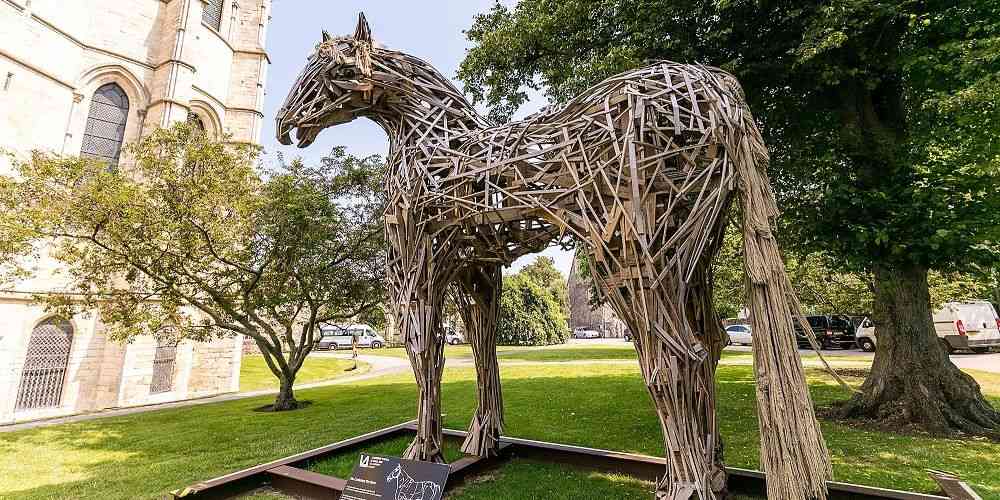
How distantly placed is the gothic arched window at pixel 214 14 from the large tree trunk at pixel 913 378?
29.0 meters

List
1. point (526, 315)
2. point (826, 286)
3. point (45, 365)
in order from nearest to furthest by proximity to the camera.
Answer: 1. point (45, 365)
2. point (826, 286)
3. point (526, 315)

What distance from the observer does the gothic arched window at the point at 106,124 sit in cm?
1786

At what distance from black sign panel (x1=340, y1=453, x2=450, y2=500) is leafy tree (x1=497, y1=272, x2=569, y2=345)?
29.7 meters

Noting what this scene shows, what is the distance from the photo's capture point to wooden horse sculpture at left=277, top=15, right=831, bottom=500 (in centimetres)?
263

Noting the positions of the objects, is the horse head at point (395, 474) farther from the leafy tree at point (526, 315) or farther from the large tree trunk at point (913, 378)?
the leafy tree at point (526, 315)

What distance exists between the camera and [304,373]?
21.2 m

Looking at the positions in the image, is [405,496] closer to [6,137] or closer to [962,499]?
[962,499]

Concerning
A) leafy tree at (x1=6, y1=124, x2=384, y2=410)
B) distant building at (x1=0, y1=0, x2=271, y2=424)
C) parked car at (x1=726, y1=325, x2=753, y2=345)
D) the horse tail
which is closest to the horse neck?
the horse tail

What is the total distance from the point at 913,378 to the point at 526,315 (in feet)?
95.4

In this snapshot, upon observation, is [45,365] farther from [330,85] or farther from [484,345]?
[484,345]

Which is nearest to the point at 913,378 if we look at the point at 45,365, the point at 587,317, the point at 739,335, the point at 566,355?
the point at 566,355

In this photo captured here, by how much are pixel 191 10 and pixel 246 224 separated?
16.4 meters

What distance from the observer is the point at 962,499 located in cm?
343

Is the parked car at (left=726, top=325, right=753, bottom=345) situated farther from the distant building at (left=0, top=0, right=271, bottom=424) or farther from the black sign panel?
the black sign panel
